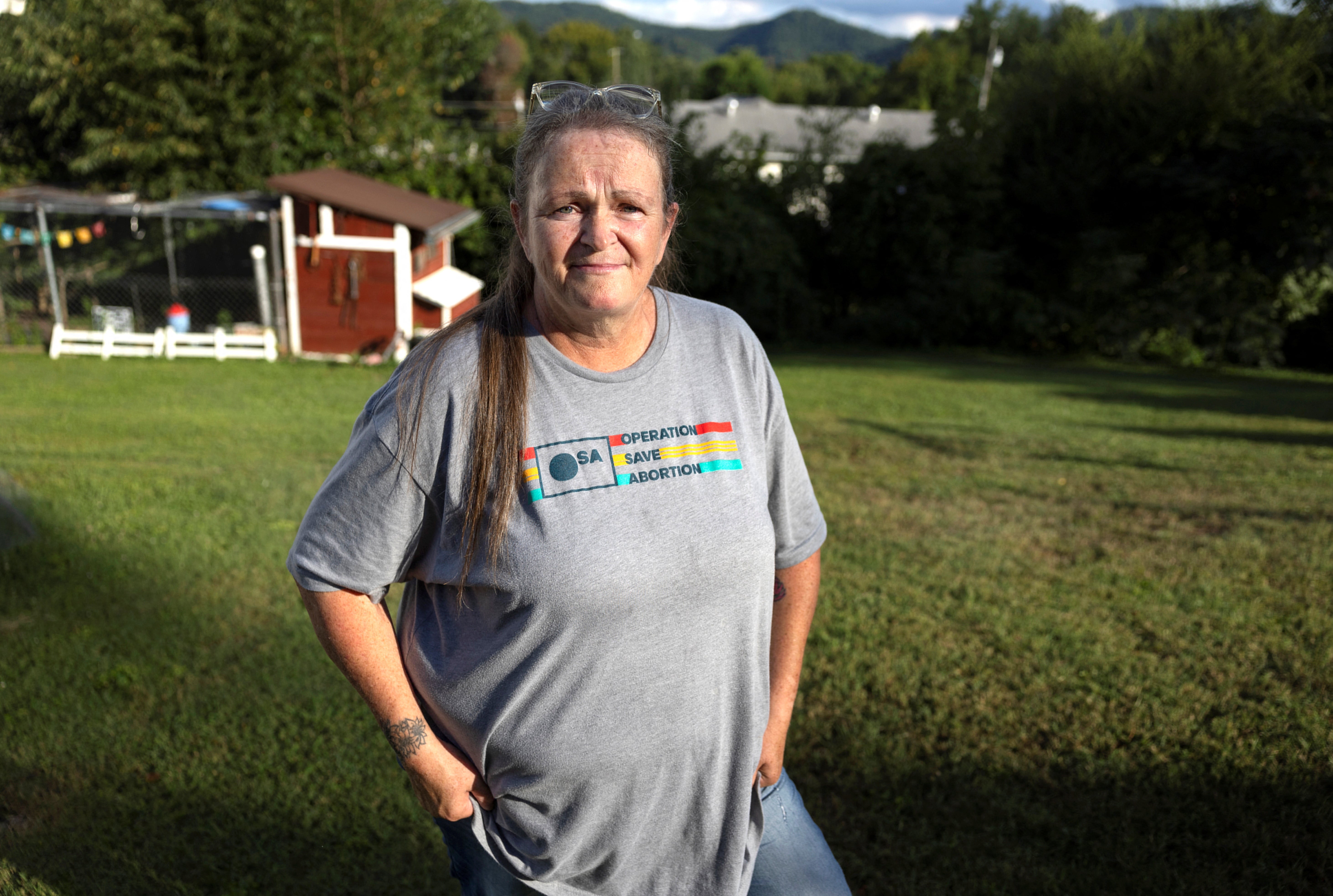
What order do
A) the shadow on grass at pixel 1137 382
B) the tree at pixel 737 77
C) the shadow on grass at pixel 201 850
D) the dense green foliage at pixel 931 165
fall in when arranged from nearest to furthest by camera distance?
the shadow on grass at pixel 201 850 → the shadow on grass at pixel 1137 382 → the dense green foliage at pixel 931 165 → the tree at pixel 737 77

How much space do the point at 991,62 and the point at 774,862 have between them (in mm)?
68329

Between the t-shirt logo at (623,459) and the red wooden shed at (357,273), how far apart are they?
14346mm

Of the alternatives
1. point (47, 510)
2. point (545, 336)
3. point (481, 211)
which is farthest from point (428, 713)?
point (481, 211)

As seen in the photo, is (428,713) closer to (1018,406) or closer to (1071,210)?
(1018,406)

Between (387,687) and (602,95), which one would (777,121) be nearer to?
(602,95)

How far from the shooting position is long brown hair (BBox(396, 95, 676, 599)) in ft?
5.65

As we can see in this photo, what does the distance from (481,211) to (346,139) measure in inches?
158

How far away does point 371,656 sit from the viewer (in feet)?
5.99

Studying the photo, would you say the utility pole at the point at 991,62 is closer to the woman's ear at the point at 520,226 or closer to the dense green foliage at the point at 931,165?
the dense green foliage at the point at 931,165

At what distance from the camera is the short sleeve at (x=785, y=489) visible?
2.04 meters

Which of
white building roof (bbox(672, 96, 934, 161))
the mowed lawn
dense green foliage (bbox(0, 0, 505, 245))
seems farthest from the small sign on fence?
white building roof (bbox(672, 96, 934, 161))

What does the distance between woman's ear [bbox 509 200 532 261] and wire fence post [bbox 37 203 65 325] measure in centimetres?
1628

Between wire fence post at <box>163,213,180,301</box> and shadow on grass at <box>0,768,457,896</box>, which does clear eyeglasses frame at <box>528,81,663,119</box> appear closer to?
shadow on grass at <box>0,768,457,896</box>

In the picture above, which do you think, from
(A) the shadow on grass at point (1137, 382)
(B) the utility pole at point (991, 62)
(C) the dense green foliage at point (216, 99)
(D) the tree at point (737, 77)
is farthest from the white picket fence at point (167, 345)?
(D) the tree at point (737, 77)
